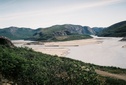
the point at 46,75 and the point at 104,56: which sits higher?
the point at 46,75

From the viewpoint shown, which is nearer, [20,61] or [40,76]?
[40,76]

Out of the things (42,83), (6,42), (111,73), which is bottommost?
(111,73)

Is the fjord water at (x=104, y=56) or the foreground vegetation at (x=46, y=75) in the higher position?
the foreground vegetation at (x=46, y=75)

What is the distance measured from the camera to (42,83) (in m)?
41.8

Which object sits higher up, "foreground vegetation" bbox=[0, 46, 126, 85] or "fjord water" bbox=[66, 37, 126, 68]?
"foreground vegetation" bbox=[0, 46, 126, 85]

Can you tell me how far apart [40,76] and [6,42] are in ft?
169

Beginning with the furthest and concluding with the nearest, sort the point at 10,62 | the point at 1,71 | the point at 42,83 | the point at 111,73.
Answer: the point at 111,73, the point at 10,62, the point at 1,71, the point at 42,83

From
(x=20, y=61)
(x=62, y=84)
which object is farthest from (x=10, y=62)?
(x=62, y=84)

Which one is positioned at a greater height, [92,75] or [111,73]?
[92,75]

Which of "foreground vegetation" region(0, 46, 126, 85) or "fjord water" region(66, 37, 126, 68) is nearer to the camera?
"foreground vegetation" region(0, 46, 126, 85)

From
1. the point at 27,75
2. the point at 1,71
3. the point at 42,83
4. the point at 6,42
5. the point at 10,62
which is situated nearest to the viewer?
the point at 42,83

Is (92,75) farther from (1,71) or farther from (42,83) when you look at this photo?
(1,71)

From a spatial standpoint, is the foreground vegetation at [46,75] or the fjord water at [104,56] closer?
the foreground vegetation at [46,75]

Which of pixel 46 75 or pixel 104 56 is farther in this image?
pixel 104 56
